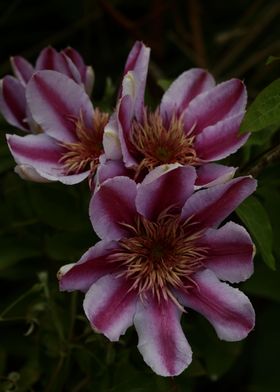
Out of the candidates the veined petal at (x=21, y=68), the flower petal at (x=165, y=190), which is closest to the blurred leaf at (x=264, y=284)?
the flower petal at (x=165, y=190)

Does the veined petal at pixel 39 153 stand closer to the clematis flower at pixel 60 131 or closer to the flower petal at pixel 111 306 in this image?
the clematis flower at pixel 60 131

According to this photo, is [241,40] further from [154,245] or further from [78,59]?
[154,245]

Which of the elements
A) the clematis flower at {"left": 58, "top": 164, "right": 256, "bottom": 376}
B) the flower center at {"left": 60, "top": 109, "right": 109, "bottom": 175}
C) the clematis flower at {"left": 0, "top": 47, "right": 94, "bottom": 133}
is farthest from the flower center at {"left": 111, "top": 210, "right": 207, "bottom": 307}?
the clematis flower at {"left": 0, "top": 47, "right": 94, "bottom": 133}

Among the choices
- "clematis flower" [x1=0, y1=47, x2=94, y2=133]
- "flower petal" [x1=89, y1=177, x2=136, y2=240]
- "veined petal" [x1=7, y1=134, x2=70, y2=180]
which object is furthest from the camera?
"clematis flower" [x1=0, y1=47, x2=94, y2=133]

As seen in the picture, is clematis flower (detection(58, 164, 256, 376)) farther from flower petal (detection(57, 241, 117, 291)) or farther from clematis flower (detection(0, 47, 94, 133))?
clematis flower (detection(0, 47, 94, 133))

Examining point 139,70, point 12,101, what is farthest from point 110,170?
point 12,101

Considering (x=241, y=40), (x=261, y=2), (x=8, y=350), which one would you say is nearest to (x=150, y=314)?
(x=8, y=350)
